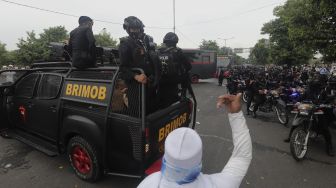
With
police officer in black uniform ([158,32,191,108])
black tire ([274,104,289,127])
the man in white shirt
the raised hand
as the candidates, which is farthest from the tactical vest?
black tire ([274,104,289,127])

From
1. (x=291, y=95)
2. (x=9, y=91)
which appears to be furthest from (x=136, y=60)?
(x=291, y=95)

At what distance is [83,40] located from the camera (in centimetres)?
453

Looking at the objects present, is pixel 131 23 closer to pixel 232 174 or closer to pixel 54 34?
pixel 232 174

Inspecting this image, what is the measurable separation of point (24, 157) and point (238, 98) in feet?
15.4

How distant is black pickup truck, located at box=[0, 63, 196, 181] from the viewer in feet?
10.6

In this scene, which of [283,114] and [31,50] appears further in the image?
[31,50]

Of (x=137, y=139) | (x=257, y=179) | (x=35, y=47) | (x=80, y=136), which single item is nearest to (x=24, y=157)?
(x=80, y=136)

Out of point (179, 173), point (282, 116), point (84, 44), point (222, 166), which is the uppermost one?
point (84, 44)

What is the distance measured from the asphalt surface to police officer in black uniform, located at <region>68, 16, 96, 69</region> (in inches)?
73.4

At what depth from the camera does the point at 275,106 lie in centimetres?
826

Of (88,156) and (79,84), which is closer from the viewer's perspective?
(88,156)

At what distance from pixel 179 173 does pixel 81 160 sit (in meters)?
3.09

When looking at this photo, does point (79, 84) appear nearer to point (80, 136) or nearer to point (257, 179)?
point (80, 136)

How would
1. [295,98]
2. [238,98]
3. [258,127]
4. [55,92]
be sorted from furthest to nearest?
[295,98] → [258,127] → [55,92] → [238,98]
